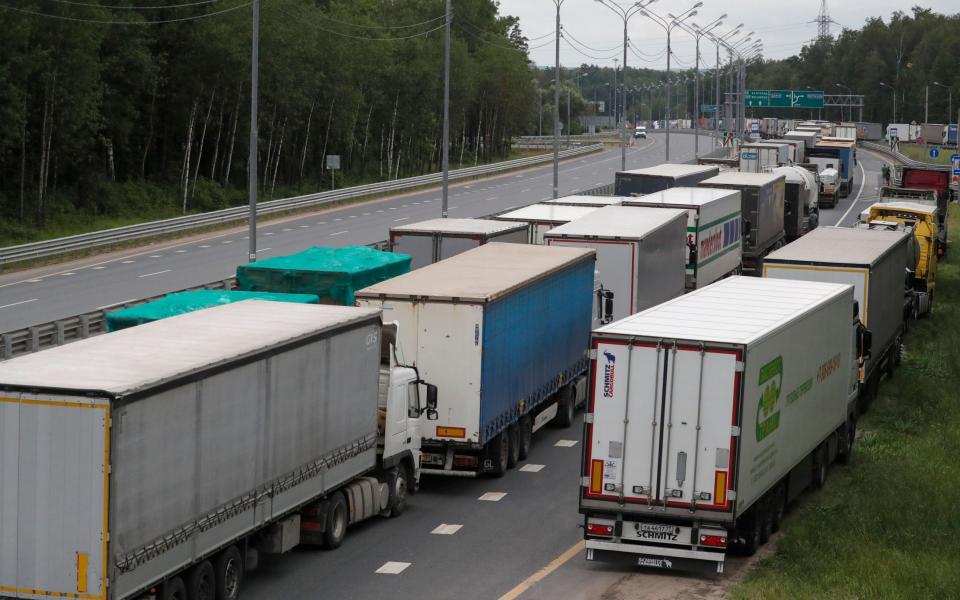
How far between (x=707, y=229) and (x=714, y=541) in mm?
22518

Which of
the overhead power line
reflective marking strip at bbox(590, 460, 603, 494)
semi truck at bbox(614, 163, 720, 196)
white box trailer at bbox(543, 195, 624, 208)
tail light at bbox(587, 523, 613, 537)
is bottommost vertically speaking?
tail light at bbox(587, 523, 613, 537)

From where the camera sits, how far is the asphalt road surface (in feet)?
132

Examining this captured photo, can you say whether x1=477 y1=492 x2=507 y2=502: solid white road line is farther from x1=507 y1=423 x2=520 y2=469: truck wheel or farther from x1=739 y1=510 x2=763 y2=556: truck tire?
x1=739 y1=510 x2=763 y2=556: truck tire

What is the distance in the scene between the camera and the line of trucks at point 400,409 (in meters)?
12.8

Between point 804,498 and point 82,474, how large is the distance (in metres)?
11.8

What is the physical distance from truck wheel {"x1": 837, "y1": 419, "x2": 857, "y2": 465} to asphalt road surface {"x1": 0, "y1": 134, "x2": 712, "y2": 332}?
801 inches

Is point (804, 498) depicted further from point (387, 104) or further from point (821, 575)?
point (387, 104)

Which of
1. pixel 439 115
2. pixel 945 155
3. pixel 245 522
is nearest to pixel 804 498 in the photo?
pixel 245 522

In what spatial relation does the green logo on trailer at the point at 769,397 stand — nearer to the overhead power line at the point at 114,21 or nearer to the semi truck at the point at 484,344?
the semi truck at the point at 484,344

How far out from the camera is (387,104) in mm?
107188

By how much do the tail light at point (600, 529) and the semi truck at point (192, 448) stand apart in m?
3.17

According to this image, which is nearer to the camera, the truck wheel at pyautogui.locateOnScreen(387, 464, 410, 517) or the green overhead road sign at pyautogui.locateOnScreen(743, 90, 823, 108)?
the truck wheel at pyautogui.locateOnScreen(387, 464, 410, 517)

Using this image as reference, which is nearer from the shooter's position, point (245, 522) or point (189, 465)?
point (189, 465)

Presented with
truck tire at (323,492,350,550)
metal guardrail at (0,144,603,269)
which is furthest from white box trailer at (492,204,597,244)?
metal guardrail at (0,144,603,269)
